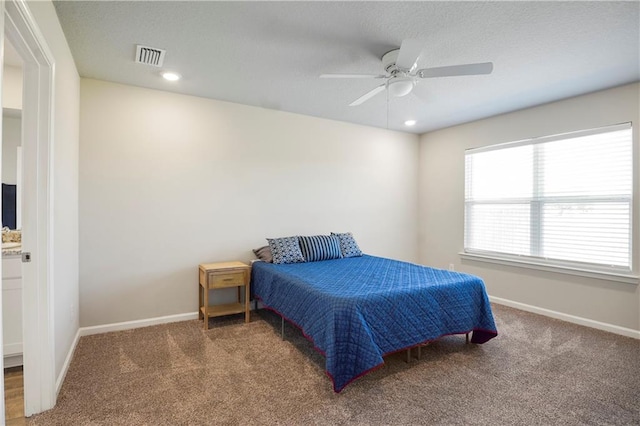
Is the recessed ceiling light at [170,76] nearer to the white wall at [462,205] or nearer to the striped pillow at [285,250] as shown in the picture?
the striped pillow at [285,250]

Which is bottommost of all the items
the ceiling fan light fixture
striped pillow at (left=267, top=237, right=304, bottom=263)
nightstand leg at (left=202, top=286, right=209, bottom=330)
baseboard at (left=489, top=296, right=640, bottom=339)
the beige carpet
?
the beige carpet

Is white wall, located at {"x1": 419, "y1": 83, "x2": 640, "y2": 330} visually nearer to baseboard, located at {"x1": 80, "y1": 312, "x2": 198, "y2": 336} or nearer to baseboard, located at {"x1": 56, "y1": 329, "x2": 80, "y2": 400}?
baseboard, located at {"x1": 80, "y1": 312, "x2": 198, "y2": 336}

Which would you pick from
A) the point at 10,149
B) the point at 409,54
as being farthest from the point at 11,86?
the point at 409,54

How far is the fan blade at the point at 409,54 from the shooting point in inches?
86.0

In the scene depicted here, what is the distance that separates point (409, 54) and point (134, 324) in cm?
358

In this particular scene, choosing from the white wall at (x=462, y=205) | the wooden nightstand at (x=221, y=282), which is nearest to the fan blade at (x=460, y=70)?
the white wall at (x=462, y=205)

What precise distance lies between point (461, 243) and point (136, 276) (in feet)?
14.0

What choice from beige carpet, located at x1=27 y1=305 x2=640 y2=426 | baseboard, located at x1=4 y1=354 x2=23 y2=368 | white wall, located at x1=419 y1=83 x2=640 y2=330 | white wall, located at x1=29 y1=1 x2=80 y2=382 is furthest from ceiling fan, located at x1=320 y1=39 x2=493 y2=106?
baseboard, located at x1=4 y1=354 x2=23 y2=368

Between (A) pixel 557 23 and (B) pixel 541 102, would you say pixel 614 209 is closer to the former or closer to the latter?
(B) pixel 541 102

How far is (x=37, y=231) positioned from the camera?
6.36ft

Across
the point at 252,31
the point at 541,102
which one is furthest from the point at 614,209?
the point at 252,31

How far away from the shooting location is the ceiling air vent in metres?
2.58

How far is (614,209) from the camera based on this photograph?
3.33 m

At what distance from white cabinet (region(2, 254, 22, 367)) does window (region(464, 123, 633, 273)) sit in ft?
16.5
